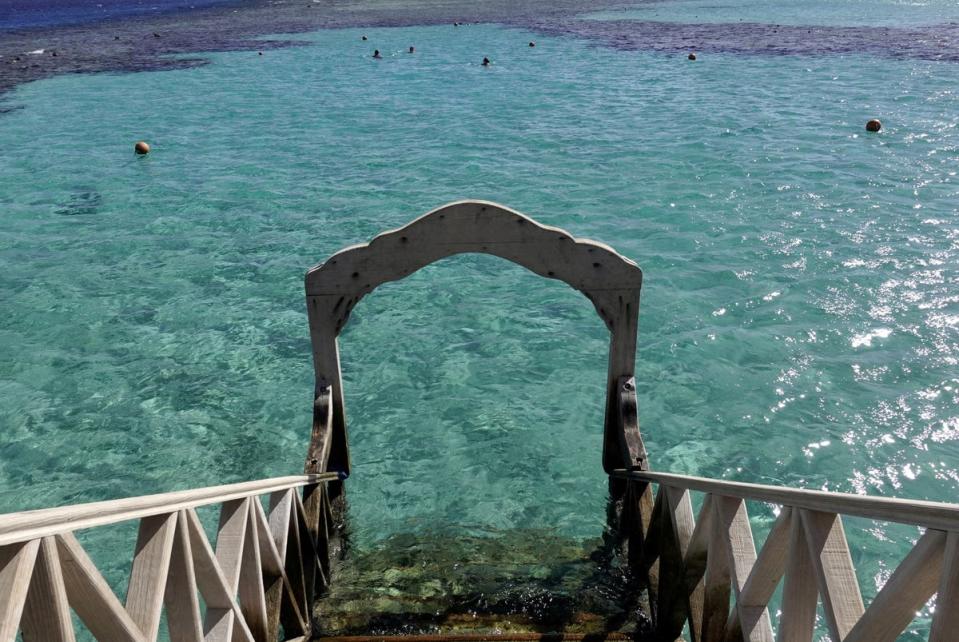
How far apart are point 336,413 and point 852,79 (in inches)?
1081

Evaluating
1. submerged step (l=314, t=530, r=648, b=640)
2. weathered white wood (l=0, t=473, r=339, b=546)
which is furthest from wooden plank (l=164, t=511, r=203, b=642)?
submerged step (l=314, t=530, r=648, b=640)

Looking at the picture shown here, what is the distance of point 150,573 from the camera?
274cm

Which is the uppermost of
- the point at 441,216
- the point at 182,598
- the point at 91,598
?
the point at 441,216

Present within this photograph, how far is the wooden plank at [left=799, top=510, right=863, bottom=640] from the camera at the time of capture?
2.54 metres

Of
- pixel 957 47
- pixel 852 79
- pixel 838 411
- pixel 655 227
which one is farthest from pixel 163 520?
pixel 957 47

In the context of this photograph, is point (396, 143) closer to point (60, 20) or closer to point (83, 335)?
point (83, 335)

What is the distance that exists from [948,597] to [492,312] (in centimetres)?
1001

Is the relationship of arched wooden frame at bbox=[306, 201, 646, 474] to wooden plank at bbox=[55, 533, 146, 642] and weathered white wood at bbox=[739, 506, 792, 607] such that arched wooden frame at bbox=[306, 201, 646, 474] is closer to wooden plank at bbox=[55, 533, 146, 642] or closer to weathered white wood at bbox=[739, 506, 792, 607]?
weathered white wood at bbox=[739, 506, 792, 607]

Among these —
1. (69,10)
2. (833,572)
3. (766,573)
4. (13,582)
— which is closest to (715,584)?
(766,573)

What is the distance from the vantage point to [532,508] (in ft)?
25.5

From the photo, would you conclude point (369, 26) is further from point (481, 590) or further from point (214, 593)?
point (214, 593)

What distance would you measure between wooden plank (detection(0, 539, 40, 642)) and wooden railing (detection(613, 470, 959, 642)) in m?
2.45

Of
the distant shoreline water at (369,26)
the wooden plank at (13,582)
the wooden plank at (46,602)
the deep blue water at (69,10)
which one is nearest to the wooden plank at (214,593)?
the wooden plank at (46,602)

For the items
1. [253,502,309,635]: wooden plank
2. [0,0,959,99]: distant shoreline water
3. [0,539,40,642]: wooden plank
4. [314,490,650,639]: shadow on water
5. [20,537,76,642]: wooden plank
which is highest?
[0,0,959,99]: distant shoreline water
